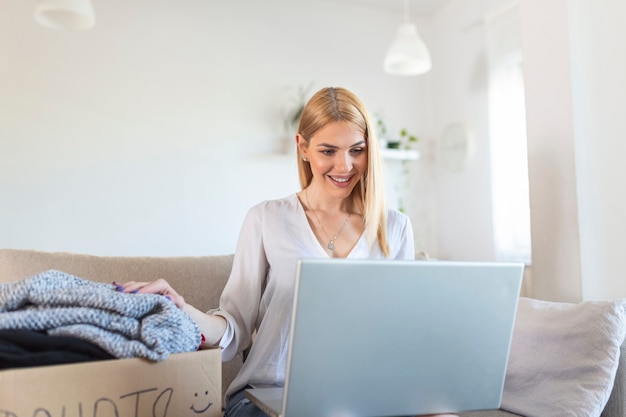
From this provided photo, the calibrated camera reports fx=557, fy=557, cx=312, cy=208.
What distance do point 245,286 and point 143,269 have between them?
387mm

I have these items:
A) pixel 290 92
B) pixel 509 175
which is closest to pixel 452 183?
pixel 509 175

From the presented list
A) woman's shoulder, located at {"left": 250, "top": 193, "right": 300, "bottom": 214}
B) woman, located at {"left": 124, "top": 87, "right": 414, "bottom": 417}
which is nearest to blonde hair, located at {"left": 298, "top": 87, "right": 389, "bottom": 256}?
woman, located at {"left": 124, "top": 87, "right": 414, "bottom": 417}

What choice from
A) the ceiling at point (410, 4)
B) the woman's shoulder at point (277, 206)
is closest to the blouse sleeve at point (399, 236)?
the woman's shoulder at point (277, 206)

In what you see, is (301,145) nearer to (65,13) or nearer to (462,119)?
(65,13)

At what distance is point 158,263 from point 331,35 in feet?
8.85

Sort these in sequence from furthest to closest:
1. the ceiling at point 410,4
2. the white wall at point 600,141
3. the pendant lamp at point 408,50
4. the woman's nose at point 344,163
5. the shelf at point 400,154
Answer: the ceiling at point 410,4, the shelf at point 400,154, the pendant lamp at point 408,50, the white wall at point 600,141, the woman's nose at point 344,163

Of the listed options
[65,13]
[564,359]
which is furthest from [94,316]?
[65,13]

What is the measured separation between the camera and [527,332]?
1.42m

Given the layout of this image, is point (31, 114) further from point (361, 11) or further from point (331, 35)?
point (361, 11)

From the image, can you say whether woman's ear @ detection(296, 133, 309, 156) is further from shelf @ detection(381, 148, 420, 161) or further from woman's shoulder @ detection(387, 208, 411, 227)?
shelf @ detection(381, 148, 420, 161)

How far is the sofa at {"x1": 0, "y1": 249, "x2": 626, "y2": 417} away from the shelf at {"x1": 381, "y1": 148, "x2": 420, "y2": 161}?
2.32 meters

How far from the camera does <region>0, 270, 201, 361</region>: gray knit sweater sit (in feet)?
2.37

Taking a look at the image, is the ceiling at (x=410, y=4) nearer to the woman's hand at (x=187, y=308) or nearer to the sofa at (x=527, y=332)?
the sofa at (x=527, y=332)

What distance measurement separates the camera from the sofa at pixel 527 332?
125 centimetres
